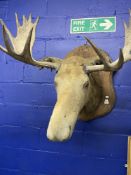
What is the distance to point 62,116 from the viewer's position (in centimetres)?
159

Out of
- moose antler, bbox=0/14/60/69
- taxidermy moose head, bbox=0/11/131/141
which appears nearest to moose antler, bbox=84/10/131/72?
taxidermy moose head, bbox=0/11/131/141

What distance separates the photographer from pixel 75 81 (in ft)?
5.50

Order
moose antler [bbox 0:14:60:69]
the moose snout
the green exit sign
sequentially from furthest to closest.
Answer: the green exit sign < moose antler [bbox 0:14:60:69] < the moose snout

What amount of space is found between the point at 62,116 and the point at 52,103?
580mm

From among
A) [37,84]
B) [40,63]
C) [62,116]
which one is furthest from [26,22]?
[62,116]

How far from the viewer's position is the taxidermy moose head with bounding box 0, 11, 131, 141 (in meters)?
1.58

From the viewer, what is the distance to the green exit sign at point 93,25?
2082 millimetres

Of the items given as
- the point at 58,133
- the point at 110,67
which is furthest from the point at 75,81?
the point at 58,133

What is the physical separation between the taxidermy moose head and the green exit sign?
178mm

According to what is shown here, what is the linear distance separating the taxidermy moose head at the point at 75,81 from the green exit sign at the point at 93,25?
0.18 metres

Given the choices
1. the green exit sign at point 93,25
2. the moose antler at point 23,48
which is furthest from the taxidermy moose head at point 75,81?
the green exit sign at point 93,25

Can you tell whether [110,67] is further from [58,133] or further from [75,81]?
[58,133]

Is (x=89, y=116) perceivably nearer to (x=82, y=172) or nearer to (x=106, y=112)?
(x=106, y=112)

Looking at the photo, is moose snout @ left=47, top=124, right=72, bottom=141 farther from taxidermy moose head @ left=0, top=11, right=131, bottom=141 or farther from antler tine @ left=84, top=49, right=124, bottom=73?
antler tine @ left=84, top=49, right=124, bottom=73
